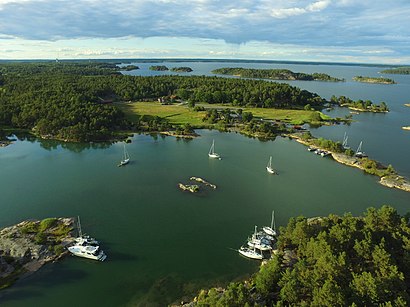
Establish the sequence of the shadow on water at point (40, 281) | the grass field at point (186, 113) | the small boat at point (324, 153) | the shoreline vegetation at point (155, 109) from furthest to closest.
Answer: the grass field at point (186, 113) < the shoreline vegetation at point (155, 109) < the small boat at point (324, 153) < the shadow on water at point (40, 281)

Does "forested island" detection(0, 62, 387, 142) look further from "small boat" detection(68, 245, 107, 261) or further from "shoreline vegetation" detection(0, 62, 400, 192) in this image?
"small boat" detection(68, 245, 107, 261)

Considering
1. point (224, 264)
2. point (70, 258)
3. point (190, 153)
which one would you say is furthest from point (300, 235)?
point (190, 153)

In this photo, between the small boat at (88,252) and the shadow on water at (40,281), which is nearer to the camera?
the shadow on water at (40,281)

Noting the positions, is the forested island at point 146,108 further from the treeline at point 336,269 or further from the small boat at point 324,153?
the treeline at point 336,269

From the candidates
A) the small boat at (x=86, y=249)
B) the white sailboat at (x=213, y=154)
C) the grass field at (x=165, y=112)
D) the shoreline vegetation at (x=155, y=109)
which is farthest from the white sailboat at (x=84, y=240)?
the grass field at (x=165, y=112)

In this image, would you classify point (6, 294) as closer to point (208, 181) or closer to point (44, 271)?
point (44, 271)

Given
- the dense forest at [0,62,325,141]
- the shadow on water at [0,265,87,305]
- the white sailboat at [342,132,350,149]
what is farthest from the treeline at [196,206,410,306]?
the dense forest at [0,62,325,141]

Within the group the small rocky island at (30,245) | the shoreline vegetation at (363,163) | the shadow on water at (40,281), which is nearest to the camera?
the shadow on water at (40,281)
